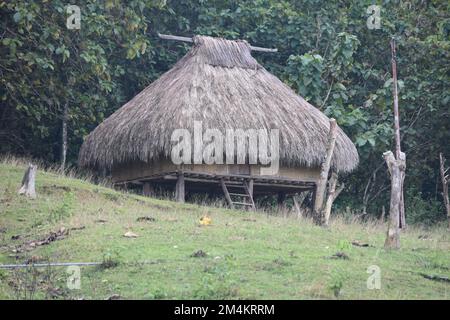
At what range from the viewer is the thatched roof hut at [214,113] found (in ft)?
67.2

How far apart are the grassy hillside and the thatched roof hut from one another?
1.92 meters

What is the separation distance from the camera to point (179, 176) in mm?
20516

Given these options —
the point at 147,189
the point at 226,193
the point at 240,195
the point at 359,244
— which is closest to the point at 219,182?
the point at 226,193

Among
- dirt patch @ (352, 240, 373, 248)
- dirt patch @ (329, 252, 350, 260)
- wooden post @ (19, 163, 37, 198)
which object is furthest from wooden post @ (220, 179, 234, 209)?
dirt patch @ (329, 252, 350, 260)

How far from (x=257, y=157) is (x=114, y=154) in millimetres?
3086

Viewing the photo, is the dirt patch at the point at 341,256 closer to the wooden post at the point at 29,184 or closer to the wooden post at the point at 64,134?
the wooden post at the point at 29,184

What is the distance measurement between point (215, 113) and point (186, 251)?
732cm

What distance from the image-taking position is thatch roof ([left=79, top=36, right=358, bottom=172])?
20.5 meters

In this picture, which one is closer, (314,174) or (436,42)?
(314,174)

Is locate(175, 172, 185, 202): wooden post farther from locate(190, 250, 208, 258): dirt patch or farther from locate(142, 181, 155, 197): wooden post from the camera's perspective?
locate(190, 250, 208, 258): dirt patch

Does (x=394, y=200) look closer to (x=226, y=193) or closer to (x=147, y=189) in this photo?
(x=226, y=193)

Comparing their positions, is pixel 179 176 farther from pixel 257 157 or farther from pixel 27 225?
pixel 27 225
